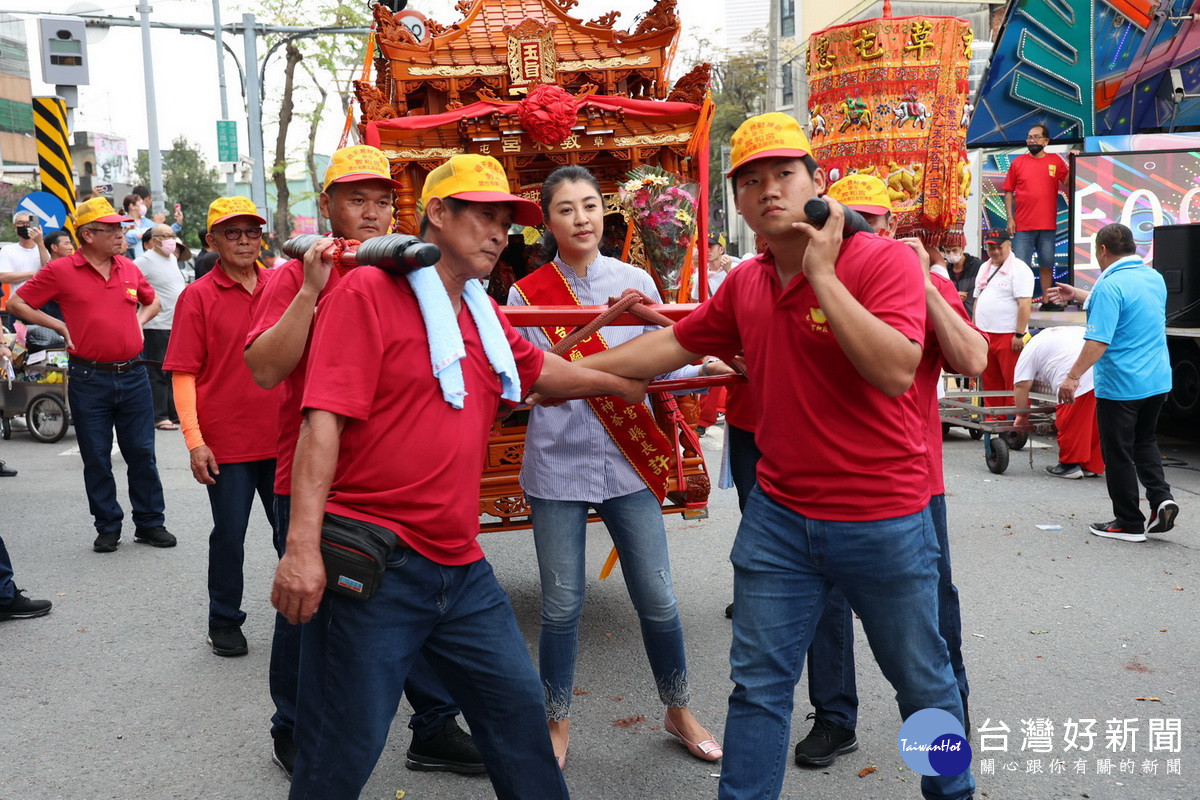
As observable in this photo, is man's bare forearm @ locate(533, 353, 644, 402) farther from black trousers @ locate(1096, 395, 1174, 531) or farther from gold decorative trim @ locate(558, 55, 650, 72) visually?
black trousers @ locate(1096, 395, 1174, 531)

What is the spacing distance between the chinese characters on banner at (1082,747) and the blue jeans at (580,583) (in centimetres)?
120

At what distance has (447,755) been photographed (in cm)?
396

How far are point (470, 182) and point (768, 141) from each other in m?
0.79

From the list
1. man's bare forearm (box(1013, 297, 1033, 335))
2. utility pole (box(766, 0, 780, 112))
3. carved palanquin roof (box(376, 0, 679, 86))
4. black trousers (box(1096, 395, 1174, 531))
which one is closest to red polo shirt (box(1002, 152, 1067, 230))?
man's bare forearm (box(1013, 297, 1033, 335))

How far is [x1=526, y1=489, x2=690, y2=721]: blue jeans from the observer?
3.88 metres

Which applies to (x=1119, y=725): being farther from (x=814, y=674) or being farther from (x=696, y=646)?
(x=696, y=646)

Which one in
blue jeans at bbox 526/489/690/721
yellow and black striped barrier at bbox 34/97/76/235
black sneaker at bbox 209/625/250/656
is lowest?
black sneaker at bbox 209/625/250/656

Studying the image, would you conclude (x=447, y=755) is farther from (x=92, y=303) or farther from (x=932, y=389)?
(x=92, y=303)

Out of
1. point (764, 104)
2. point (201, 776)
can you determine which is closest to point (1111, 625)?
point (201, 776)

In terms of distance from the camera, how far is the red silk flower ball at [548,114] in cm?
579

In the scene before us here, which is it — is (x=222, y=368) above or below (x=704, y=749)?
above

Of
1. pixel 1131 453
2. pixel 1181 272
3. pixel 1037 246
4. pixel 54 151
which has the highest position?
pixel 54 151

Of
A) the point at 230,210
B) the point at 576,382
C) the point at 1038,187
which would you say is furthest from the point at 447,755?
the point at 1038,187

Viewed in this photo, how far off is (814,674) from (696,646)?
4.16 feet
